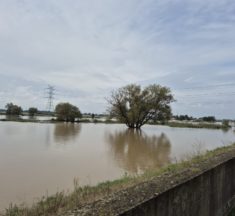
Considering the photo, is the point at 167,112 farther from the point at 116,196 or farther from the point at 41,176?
the point at 116,196

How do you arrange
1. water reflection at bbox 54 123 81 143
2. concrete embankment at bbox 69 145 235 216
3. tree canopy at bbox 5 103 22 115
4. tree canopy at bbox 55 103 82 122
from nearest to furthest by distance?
concrete embankment at bbox 69 145 235 216, water reflection at bbox 54 123 81 143, tree canopy at bbox 55 103 82 122, tree canopy at bbox 5 103 22 115

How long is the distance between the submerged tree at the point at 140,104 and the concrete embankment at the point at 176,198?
135 ft

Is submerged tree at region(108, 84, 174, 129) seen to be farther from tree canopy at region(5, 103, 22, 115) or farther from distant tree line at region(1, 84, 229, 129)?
tree canopy at region(5, 103, 22, 115)

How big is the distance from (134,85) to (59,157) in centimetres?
3476

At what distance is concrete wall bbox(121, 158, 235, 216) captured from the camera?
2878 millimetres

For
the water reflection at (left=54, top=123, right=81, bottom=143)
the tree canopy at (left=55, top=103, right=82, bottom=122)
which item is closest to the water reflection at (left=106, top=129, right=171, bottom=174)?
the water reflection at (left=54, top=123, right=81, bottom=143)

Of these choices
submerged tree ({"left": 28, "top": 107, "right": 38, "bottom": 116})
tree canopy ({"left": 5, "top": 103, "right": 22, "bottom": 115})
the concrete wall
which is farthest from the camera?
submerged tree ({"left": 28, "top": 107, "right": 38, "bottom": 116})

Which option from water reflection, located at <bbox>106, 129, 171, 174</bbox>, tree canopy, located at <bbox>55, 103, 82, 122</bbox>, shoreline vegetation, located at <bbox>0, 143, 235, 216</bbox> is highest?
tree canopy, located at <bbox>55, 103, 82, 122</bbox>

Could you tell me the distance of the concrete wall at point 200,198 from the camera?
2878mm

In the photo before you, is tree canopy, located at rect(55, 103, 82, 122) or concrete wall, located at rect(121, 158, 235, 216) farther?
tree canopy, located at rect(55, 103, 82, 122)

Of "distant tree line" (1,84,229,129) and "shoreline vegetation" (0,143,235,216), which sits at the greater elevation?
"distant tree line" (1,84,229,129)

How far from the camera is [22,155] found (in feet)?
42.7

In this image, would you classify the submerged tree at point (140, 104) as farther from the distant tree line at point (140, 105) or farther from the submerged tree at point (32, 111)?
the submerged tree at point (32, 111)

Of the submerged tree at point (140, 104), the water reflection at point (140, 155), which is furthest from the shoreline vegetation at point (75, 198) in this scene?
the submerged tree at point (140, 104)
